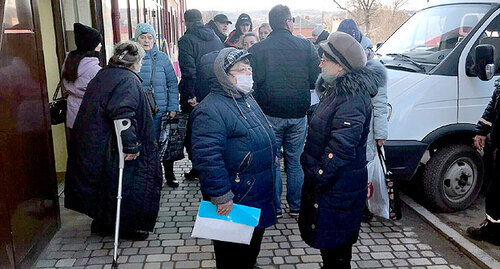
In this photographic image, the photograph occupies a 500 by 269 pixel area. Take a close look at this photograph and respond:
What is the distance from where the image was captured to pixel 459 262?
360 centimetres

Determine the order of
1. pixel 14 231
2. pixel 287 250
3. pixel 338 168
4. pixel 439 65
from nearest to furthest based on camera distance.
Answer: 1. pixel 338 168
2. pixel 14 231
3. pixel 287 250
4. pixel 439 65

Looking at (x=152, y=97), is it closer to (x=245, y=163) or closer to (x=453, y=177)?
(x=245, y=163)

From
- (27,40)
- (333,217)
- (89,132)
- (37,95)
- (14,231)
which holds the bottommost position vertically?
(14,231)

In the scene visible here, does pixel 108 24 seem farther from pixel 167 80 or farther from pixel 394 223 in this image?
pixel 394 223

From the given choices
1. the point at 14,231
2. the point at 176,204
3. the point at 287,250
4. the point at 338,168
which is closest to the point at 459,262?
the point at 287,250

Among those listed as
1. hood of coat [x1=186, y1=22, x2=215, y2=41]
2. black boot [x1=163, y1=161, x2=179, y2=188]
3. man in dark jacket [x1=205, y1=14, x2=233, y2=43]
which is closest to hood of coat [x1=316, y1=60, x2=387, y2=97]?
hood of coat [x1=186, y1=22, x2=215, y2=41]

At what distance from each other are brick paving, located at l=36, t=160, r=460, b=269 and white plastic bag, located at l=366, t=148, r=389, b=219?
29cm

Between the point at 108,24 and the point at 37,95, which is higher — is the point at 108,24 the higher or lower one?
the higher one

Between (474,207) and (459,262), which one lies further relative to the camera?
(474,207)

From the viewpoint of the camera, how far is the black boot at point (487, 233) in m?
3.81

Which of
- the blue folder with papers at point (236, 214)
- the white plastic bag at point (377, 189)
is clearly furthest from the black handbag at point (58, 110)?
the white plastic bag at point (377, 189)

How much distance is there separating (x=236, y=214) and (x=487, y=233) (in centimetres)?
260

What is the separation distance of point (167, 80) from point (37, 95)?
1.56m

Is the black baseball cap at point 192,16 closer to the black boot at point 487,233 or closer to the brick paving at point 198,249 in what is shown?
the brick paving at point 198,249
